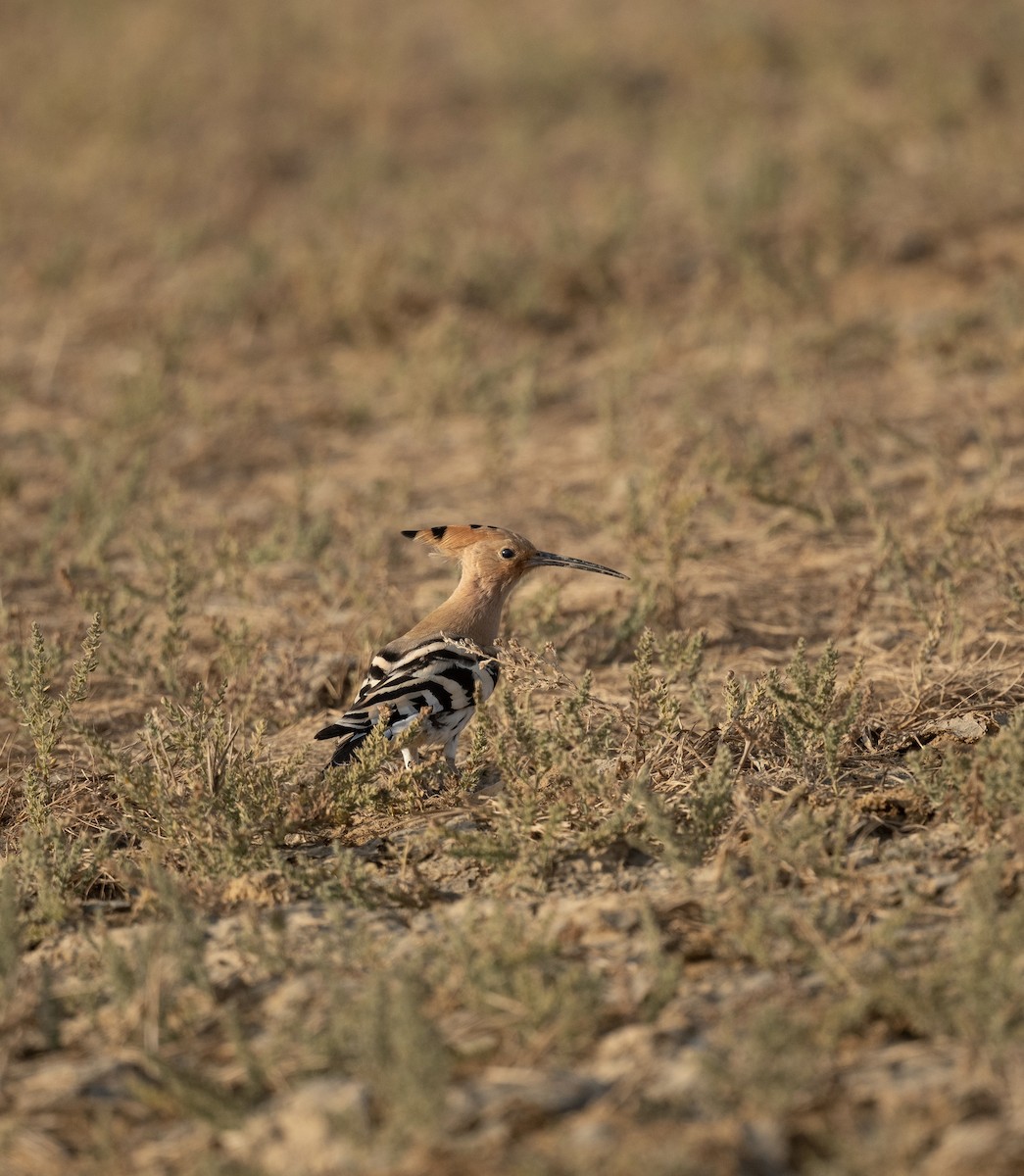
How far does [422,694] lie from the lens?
3.76 metres

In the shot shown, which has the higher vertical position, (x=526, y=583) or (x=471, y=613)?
(x=471, y=613)

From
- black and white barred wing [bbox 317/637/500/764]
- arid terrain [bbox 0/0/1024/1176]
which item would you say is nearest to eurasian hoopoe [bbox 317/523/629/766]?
black and white barred wing [bbox 317/637/500/764]

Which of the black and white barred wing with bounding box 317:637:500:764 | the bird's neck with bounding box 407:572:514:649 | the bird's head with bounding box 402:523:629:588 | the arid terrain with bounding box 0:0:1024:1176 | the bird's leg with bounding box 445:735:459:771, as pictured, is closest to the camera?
the arid terrain with bounding box 0:0:1024:1176

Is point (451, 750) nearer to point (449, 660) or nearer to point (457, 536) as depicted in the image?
point (449, 660)

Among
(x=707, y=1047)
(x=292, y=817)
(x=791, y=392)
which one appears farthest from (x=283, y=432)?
(x=707, y=1047)

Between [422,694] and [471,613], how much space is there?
601mm

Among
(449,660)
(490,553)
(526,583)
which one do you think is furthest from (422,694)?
(526,583)

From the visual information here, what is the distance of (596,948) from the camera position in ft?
9.86

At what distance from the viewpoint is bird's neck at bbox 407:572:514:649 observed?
425cm

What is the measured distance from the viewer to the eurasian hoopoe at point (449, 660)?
373 centimetres

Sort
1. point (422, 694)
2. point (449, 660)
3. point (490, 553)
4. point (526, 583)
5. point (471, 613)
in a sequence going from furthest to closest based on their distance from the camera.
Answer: point (526, 583) < point (490, 553) < point (471, 613) < point (449, 660) < point (422, 694)

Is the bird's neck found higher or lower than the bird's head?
lower

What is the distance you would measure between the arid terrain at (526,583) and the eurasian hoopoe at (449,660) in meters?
0.16

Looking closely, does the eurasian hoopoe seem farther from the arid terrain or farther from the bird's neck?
the arid terrain
